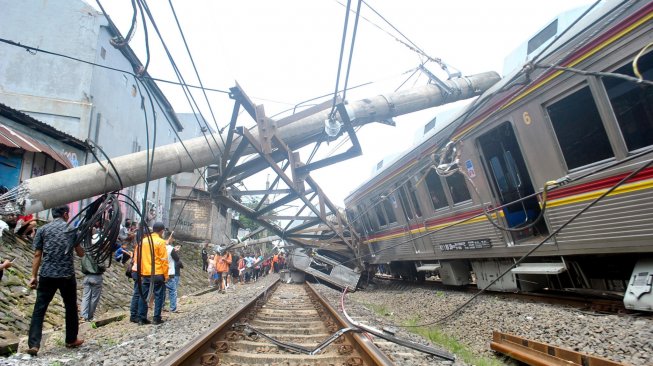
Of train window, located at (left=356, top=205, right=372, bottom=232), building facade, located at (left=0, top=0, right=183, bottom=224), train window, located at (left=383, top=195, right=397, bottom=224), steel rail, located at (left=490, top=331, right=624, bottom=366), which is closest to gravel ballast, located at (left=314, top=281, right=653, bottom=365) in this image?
steel rail, located at (left=490, top=331, right=624, bottom=366)

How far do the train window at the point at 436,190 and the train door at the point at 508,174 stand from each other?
1.48 m

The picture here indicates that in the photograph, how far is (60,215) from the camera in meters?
4.75

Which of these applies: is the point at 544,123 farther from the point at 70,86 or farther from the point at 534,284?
the point at 70,86

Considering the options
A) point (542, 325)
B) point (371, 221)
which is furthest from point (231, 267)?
point (542, 325)

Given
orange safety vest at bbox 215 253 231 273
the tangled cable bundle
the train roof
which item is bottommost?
orange safety vest at bbox 215 253 231 273

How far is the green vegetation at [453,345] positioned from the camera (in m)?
4.03

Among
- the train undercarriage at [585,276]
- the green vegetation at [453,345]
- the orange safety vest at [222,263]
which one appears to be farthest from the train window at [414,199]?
the orange safety vest at [222,263]

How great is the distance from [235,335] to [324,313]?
244 cm

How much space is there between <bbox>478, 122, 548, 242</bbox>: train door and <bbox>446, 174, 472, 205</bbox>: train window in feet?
2.20

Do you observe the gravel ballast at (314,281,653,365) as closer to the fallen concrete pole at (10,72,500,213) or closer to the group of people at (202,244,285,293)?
the fallen concrete pole at (10,72,500,213)

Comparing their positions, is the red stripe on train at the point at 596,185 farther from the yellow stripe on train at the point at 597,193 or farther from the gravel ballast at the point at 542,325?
the gravel ballast at the point at 542,325

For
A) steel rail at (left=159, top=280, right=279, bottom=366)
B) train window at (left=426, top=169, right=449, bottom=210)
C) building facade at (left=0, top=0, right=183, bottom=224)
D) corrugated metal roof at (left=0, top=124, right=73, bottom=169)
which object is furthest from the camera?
building facade at (left=0, top=0, right=183, bottom=224)

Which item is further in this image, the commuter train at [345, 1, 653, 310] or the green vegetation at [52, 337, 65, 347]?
the green vegetation at [52, 337, 65, 347]

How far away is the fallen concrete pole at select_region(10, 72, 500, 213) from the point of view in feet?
22.1
